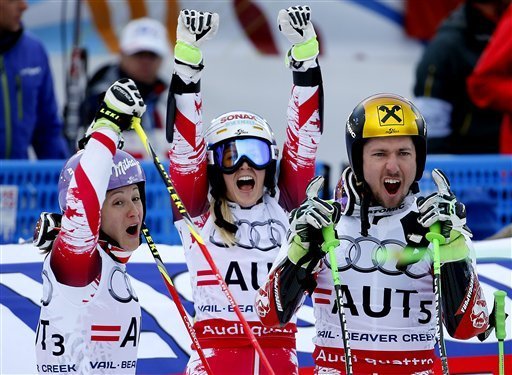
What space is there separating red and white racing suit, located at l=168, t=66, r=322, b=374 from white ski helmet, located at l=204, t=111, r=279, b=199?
0.06 m

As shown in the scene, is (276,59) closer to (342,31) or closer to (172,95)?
(342,31)

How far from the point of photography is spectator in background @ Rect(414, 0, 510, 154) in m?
10.8

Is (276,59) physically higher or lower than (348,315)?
higher

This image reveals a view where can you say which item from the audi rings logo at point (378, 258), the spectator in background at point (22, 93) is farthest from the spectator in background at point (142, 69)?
the audi rings logo at point (378, 258)

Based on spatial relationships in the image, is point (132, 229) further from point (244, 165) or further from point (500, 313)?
point (500, 313)

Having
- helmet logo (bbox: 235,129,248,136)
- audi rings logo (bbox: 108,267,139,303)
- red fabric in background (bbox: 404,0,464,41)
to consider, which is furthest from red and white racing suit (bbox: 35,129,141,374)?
red fabric in background (bbox: 404,0,464,41)

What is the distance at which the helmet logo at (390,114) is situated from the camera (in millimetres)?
6102

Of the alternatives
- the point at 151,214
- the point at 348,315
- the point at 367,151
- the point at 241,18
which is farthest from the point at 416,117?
the point at 241,18

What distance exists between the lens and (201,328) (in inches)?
268

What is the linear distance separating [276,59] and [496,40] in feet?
11.8

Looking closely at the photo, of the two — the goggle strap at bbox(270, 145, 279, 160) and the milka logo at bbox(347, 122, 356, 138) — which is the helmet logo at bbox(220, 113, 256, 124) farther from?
the milka logo at bbox(347, 122, 356, 138)

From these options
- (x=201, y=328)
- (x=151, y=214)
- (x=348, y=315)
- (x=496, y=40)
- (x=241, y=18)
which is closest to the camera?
(x=348, y=315)

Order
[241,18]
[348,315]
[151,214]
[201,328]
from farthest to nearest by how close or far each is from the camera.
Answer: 1. [241,18]
2. [151,214]
3. [201,328]
4. [348,315]

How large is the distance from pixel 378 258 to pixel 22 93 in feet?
15.1
